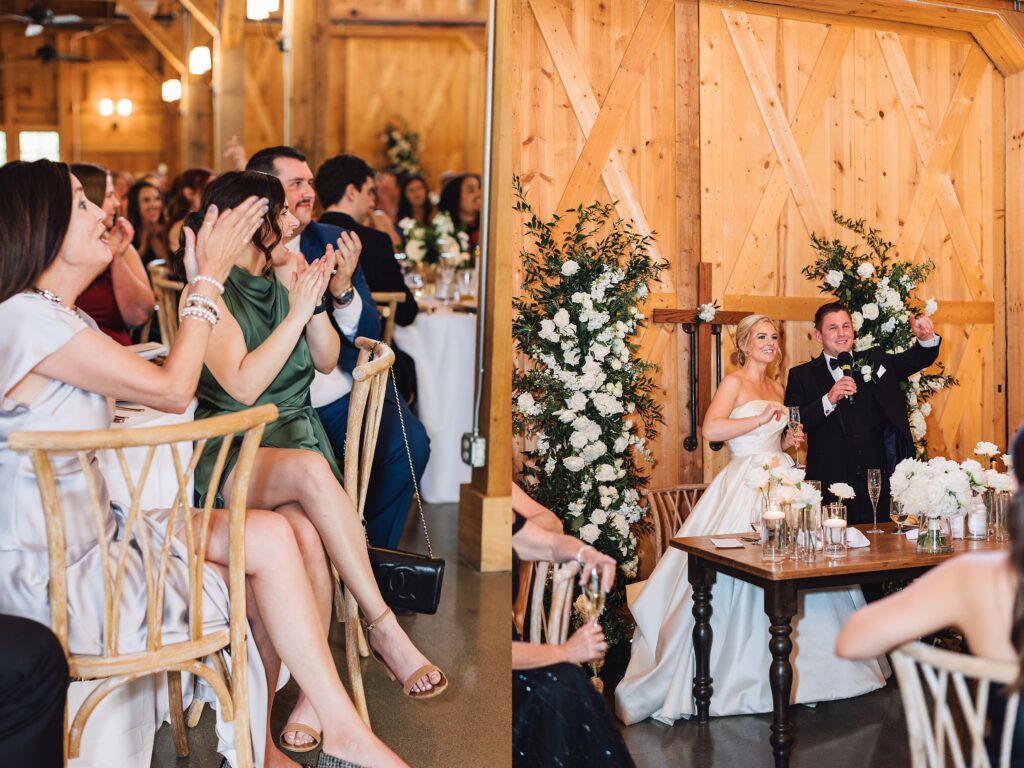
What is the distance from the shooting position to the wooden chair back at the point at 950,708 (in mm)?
1034

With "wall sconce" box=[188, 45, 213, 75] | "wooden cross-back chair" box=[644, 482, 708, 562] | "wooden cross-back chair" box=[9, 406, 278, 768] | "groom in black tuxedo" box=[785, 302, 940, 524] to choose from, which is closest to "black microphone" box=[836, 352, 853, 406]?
"groom in black tuxedo" box=[785, 302, 940, 524]

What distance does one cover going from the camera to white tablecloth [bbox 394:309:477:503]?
4.66 meters

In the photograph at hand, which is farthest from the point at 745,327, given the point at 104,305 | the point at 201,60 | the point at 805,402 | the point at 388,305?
the point at 201,60

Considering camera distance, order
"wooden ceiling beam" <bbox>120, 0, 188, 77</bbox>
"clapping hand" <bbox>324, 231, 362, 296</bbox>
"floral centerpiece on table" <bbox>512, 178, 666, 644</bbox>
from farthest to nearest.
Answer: "wooden ceiling beam" <bbox>120, 0, 188, 77</bbox>, "clapping hand" <bbox>324, 231, 362, 296</bbox>, "floral centerpiece on table" <bbox>512, 178, 666, 644</bbox>

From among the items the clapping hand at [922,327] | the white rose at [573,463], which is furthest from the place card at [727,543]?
the clapping hand at [922,327]

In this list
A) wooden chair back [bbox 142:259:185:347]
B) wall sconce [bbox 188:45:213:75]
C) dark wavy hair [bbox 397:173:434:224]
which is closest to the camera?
wooden chair back [bbox 142:259:185:347]

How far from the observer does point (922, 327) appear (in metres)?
1.33

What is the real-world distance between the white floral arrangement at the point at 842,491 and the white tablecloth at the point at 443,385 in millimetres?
3381

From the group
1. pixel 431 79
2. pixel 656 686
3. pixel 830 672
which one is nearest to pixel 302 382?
pixel 656 686

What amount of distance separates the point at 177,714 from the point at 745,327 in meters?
1.66

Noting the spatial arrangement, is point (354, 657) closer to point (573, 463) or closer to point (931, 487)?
point (573, 463)

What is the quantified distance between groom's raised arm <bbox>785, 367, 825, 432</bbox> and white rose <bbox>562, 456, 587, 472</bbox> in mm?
301

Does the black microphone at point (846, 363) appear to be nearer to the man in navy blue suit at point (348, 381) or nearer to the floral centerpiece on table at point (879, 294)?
the floral centerpiece on table at point (879, 294)

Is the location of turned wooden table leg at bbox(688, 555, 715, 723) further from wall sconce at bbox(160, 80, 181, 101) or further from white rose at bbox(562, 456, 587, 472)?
wall sconce at bbox(160, 80, 181, 101)
